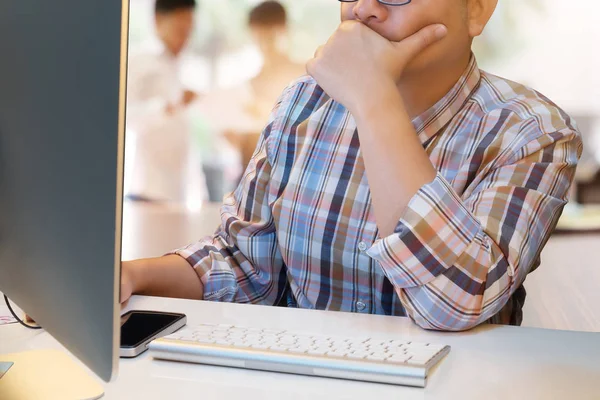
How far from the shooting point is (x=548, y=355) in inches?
35.3

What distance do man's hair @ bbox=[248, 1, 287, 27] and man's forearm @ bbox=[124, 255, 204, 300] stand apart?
3753 millimetres

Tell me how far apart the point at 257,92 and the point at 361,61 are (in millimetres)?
3645

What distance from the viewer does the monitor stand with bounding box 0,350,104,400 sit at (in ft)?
2.33

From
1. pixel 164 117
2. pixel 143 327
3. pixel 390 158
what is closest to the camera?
pixel 143 327

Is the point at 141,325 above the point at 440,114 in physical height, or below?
below

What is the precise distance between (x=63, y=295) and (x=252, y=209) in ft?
2.81

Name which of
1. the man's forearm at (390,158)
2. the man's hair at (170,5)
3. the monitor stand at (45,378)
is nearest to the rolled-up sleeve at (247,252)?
the man's forearm at (390,158)

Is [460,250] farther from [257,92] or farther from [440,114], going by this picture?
[257,92]

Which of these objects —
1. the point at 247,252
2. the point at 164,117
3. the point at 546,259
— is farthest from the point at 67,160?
the point at 164,117

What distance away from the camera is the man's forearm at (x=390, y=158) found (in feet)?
3.33

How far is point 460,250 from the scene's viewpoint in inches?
38.8

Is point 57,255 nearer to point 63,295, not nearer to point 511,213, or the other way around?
point 63,295

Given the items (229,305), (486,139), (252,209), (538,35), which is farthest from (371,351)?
(538,35)

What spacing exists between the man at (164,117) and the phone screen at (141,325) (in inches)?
149
